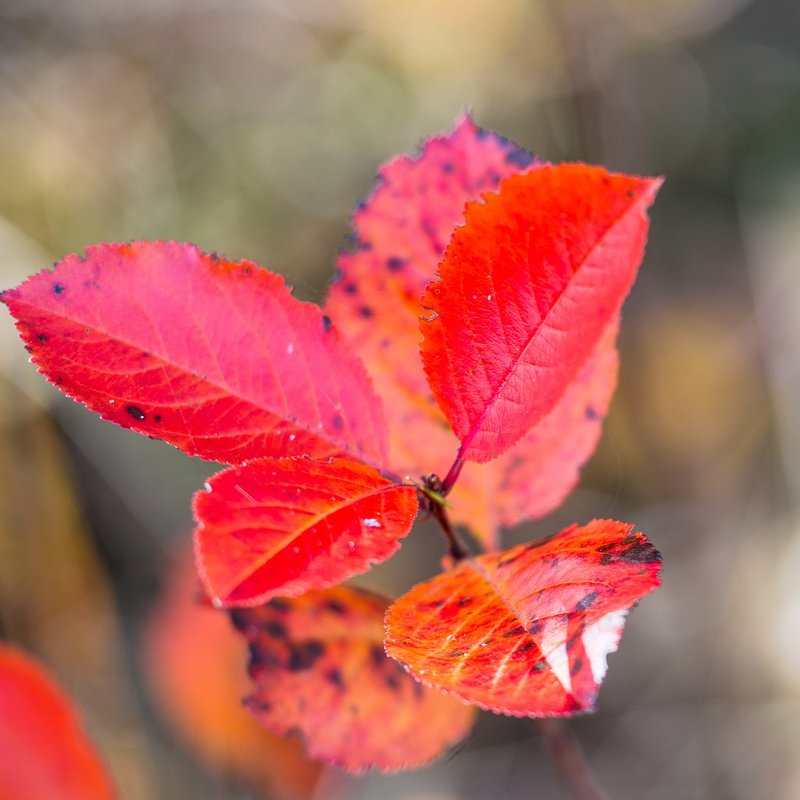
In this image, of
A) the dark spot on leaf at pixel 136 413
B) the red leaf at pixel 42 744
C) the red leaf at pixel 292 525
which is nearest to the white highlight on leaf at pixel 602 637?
the red leaf at pixel 292 525

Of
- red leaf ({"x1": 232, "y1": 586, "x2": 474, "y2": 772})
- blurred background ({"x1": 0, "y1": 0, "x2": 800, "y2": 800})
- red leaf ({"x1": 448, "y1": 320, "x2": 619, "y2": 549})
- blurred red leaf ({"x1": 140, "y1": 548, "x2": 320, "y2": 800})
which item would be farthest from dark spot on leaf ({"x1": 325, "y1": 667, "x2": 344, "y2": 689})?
blurred background ({"x1": 0, "y1": 0, "x2": 800, "y2": 800})

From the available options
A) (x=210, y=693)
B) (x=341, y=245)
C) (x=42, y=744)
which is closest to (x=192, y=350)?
(x=42, y=744)

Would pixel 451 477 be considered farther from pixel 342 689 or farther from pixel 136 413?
pixel 342 689

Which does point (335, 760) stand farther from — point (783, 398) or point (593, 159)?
point (593, 159)

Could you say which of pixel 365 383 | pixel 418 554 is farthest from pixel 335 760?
pixel 418 554

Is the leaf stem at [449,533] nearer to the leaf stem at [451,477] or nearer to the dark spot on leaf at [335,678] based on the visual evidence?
the leaf stem at [451,477]

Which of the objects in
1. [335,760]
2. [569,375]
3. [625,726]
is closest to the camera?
[569,375]
